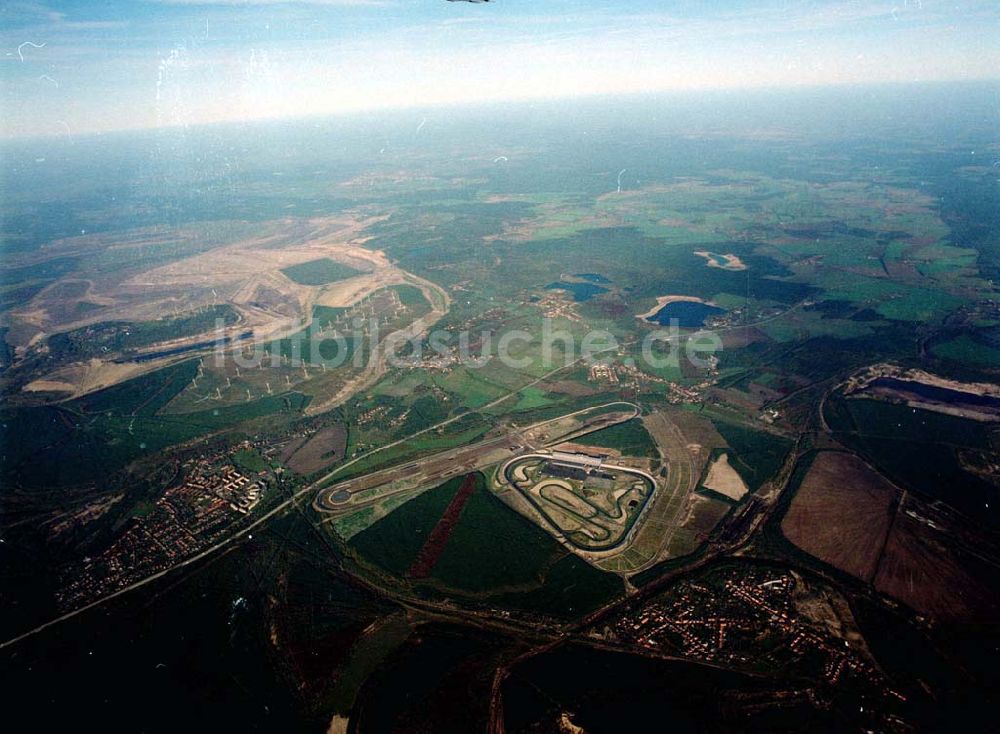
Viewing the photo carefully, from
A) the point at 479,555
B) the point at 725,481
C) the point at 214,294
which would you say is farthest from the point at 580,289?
the point at 214,294

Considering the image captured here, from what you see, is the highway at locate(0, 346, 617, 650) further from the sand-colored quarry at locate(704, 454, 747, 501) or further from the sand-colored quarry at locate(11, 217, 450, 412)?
the sand-colored quarry at locate(704, 454, 747, 501)

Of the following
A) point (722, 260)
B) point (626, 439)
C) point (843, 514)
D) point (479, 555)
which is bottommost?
point (479, 555)

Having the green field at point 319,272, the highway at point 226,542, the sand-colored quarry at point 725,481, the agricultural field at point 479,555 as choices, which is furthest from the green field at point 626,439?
the green field at point 319,272

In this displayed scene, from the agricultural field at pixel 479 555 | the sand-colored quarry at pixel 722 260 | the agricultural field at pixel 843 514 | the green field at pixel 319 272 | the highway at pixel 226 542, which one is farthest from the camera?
the green field at pixel 319 272

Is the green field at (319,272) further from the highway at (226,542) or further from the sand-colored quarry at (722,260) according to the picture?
the sand-colored quarry at (722,260)

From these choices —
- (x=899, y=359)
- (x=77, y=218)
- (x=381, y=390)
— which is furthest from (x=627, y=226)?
(x=77, y=218)

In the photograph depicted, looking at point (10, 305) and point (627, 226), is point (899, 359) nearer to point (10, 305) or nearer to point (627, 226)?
point (627, 226)

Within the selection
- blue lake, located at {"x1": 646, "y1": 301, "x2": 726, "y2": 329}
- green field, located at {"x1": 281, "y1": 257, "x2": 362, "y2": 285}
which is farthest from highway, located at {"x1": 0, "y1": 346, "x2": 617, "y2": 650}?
green field, located at {"x1": 281, "y1": 257, "x2": 362, "y2": 285}

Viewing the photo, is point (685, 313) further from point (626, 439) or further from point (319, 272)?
point (319, 272)
